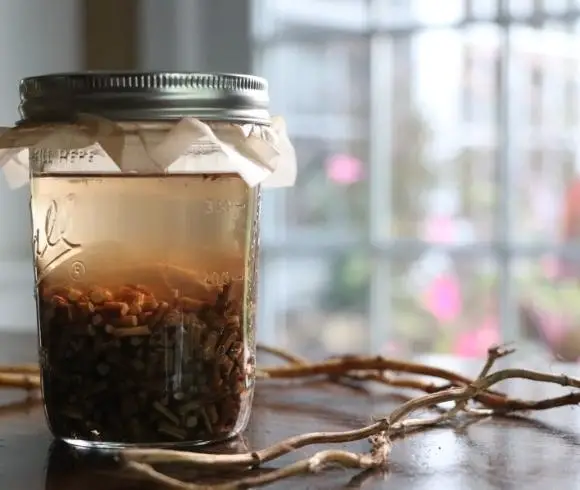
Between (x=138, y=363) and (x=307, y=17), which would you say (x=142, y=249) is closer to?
(x=138, y=363)

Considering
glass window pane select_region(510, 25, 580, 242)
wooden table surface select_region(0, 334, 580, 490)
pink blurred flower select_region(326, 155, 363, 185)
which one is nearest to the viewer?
wooden table surface select_region(0, 334, 580, 490)

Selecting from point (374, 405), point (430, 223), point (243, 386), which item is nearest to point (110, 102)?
point (243, 386)

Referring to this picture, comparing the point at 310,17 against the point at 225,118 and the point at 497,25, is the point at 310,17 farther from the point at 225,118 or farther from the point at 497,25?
the point at 225,118

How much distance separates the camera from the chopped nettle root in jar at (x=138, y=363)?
522 millimetres

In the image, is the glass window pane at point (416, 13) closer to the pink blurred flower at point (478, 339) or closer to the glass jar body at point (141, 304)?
the pink blurred flower at point (478, 339)

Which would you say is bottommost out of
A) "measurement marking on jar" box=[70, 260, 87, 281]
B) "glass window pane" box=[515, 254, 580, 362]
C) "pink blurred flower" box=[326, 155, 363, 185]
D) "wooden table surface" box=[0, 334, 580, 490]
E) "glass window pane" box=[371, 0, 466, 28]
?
"glass window pane" box=[515, 254, 580, 362]

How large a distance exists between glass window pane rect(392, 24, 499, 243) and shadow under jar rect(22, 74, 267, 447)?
3.15 feet

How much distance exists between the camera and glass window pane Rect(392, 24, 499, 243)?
1.46 m

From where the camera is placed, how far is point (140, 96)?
0.50 metres

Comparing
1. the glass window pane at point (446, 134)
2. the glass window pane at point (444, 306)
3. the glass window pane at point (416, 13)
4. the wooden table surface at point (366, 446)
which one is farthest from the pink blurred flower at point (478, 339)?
the wooden table surface at point (366, 446)

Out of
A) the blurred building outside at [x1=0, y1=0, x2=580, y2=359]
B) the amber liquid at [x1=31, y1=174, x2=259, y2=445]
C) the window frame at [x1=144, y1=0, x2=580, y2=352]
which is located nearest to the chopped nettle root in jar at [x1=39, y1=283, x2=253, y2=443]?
the amber liquid at [x1=31, y1=174, x2=259, y2=445]

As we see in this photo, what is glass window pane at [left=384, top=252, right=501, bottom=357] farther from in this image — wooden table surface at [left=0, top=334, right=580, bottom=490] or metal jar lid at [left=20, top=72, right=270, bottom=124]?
metal jar lid at [left=20, top=72, right=270, bottom=124]

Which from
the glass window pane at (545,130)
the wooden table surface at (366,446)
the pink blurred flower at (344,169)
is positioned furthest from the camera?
the pink blurred flower at (344,169)

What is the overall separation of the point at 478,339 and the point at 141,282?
40.2 inches
